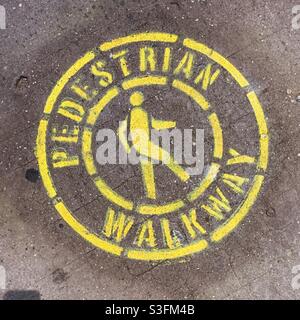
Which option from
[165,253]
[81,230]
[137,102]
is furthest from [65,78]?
[165,253]

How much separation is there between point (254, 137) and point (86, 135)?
6.02 feet

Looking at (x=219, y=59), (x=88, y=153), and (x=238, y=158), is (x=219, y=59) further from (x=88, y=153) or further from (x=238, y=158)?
(x=88, y=153)

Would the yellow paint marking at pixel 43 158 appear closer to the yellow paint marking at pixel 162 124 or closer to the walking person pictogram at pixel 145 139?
the walking person pictogram at pixel 145 139

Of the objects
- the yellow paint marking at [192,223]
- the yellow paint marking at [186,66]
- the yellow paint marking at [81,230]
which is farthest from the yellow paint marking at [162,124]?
the yellow paint marking at [81,230]

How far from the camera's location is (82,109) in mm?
4949

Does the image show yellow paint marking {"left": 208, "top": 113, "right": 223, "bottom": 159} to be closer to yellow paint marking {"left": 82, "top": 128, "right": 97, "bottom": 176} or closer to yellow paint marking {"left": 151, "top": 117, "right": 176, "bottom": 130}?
yellow paint marking {"left": 151, "top": 117, "right": 176, "bottom": 130}

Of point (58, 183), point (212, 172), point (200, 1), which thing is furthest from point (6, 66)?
point (212, 172)

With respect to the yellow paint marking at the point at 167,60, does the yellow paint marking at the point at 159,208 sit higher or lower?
lower

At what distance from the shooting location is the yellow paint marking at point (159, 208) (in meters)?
4.96

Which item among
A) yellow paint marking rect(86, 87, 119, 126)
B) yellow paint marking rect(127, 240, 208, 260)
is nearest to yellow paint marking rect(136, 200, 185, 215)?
yellow paint marking rect(127, 240, 208, 260)

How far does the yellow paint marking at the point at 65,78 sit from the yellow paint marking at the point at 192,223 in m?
1.90

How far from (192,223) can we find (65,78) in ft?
6.94

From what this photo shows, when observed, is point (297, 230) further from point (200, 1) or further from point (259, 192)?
point (200, 1)

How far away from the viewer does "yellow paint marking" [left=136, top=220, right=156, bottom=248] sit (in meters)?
4.98
